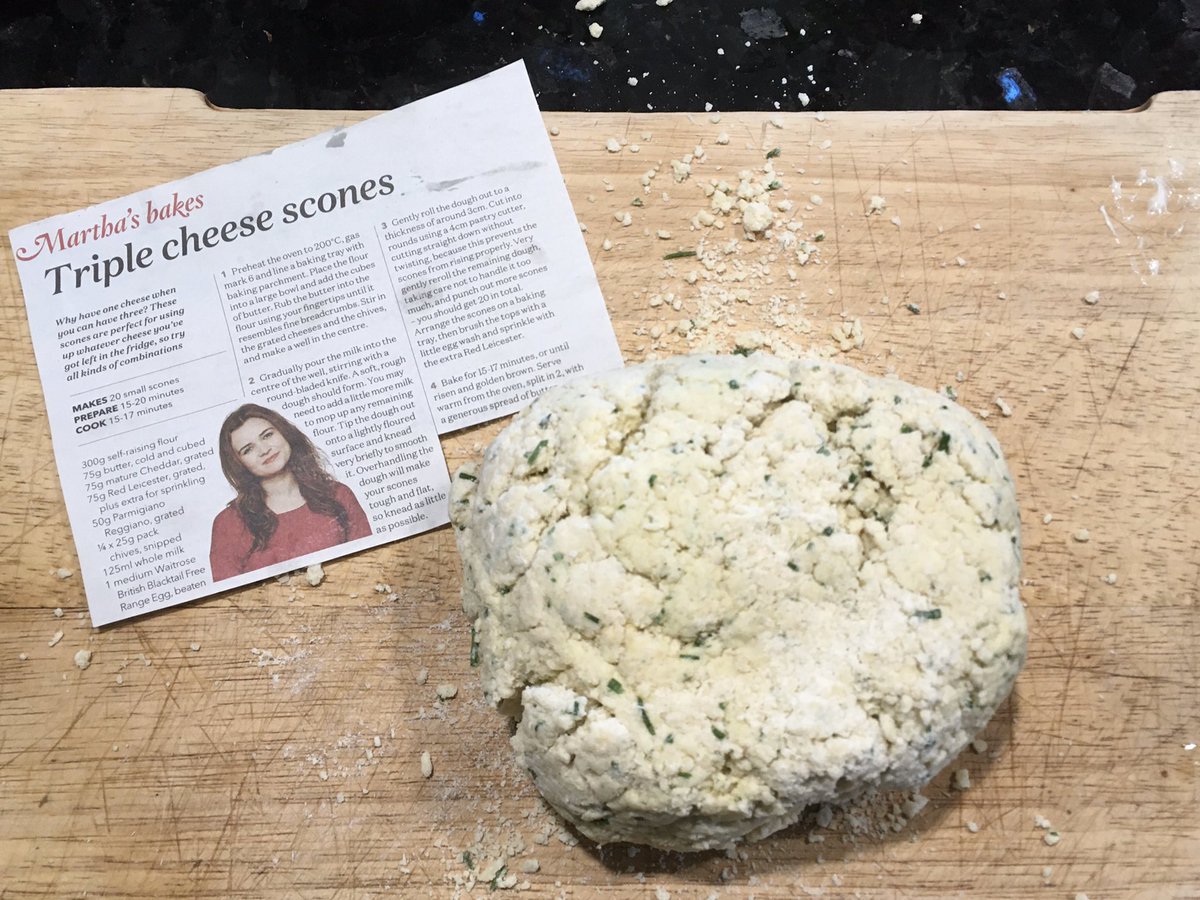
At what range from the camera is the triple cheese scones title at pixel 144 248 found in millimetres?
1342

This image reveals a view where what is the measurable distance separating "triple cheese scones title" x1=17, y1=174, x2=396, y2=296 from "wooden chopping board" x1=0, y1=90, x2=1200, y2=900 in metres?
0.05

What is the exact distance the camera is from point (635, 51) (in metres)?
1.45

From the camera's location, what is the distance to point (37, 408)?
1317 millimetres

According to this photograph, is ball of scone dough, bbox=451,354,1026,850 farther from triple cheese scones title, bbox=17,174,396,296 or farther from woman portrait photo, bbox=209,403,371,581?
triple cheese scones title, bbox=17,174,396,296

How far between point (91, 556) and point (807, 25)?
1.43 metres

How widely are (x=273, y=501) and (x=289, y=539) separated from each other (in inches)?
2.5

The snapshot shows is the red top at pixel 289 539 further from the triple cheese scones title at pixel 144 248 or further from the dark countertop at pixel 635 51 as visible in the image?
the dark countertop at pixel 635 51

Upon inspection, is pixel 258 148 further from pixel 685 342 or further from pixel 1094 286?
pixel 1094 286

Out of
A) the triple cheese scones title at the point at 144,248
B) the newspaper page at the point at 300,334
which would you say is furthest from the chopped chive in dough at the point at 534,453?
the triple cheese scones title at the point at 144,248

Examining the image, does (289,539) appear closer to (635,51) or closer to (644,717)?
(644,717)

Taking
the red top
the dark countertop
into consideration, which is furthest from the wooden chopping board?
the dark countertop

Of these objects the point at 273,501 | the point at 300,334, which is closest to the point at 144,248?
the point at 300,334

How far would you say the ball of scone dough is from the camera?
3.01 ft

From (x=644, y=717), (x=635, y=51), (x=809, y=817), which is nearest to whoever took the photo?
(x=644, y=717)
